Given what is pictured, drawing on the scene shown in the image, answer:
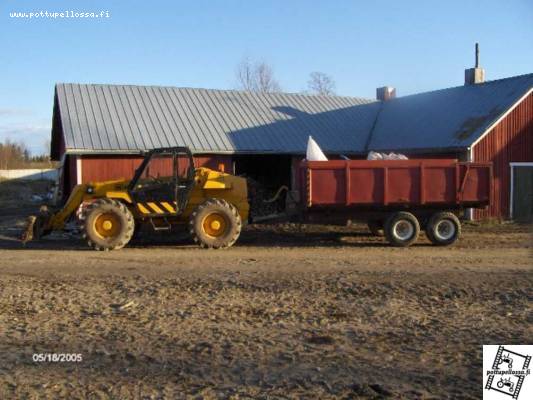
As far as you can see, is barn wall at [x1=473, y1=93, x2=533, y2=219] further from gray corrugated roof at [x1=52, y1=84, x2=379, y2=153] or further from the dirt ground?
the dirt ground

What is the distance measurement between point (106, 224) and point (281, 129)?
35.1 ft

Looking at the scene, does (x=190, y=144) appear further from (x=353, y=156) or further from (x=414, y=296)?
(x=414, y=296)

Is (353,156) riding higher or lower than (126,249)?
higher

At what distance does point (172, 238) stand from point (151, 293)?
744 cm

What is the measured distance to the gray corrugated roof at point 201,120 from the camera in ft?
66.4

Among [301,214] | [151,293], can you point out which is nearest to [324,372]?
[151,293]

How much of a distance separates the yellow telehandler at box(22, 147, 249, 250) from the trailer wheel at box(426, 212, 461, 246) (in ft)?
15.1

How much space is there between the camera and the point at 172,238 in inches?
634

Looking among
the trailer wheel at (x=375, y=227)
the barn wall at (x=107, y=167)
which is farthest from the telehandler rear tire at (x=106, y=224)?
the barn wall at (x=107, y=167)

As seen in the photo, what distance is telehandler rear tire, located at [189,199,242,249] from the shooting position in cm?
1360

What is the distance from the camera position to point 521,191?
802 inches

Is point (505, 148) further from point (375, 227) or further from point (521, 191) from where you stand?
point (375, 227)

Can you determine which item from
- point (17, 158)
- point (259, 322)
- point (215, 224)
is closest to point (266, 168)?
point (215, 224)

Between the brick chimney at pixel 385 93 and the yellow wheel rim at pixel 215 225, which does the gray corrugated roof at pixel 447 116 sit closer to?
the brick chimney at pixel 385 93
